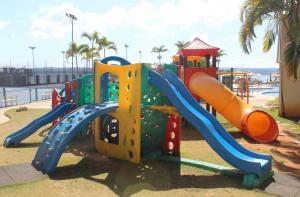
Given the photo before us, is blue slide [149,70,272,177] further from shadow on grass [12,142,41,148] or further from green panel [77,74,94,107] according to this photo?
shadow on grass [12,142,41,148]

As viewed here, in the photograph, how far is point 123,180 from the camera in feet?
23.1

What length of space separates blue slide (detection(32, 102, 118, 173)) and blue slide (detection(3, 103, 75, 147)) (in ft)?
8.65

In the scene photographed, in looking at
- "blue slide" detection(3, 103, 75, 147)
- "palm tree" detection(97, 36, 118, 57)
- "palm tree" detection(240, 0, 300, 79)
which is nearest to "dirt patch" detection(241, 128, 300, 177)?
"palm tree" detection(240, 0, 300, 79)

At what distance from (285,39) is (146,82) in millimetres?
10182

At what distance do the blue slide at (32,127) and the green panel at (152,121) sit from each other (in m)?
3.49

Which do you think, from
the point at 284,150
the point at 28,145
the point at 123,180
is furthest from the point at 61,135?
the point at 284,150

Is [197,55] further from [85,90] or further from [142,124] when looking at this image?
[142,124]

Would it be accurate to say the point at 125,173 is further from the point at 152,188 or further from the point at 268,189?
the point at 268,189

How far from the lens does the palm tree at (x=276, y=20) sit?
1138 centimetres

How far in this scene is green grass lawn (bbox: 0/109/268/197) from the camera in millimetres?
6332

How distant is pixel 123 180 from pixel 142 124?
2131 mm

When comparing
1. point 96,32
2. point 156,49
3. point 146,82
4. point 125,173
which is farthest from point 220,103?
point 156,49

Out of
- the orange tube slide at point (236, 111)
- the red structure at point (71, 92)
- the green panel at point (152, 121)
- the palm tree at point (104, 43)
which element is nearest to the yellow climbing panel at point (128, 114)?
the green panel at point (152, 121)

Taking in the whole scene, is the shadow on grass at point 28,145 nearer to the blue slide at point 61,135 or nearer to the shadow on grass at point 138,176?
the blue slide at point 61,135
